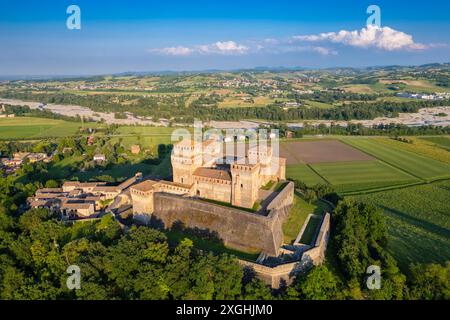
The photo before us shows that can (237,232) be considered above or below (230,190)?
below

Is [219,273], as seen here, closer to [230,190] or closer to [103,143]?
[230,190]

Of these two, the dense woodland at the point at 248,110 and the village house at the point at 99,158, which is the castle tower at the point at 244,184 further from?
the dense woodland at the point at 248,110

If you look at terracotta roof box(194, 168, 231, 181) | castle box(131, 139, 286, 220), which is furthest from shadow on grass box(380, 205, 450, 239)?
terracotta roof box(194, 168, 231, 181)

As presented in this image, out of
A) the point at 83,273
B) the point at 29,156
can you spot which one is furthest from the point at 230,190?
the point at 29,156

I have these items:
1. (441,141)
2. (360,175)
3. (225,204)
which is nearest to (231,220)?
(225,204)

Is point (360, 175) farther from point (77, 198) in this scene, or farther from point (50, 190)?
point (50, 190)

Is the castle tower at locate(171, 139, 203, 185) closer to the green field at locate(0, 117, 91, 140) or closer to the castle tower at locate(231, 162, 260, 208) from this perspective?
the castle tower at locate(231, 162, 260, 208)
